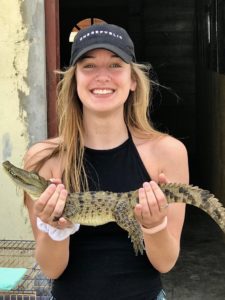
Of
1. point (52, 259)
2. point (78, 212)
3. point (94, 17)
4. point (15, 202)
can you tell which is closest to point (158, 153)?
point (78, 212)

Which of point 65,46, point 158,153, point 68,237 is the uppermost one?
point 65,46

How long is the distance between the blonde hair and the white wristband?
0.58 ft

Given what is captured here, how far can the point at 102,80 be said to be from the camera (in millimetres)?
1956

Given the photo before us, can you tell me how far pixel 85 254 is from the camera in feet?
6.47

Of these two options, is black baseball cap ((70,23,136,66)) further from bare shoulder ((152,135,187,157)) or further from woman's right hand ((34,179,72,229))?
woman's right hand ((34,179,72,229))

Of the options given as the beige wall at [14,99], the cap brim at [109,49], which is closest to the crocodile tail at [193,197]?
the cap brim at [109,49]

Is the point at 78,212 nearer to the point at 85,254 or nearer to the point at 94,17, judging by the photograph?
the point at 85,254

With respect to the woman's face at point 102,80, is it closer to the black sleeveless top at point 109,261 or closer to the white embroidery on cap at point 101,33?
the white embroidery on cap at point 101,33

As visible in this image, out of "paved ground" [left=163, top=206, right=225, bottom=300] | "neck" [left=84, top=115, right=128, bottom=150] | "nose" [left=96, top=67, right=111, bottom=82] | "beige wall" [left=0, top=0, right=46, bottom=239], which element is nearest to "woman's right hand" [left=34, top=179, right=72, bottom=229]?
"neck" [left=84, top=115, right=128, bottom=150]

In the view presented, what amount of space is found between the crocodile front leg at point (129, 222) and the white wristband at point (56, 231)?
0.17 m

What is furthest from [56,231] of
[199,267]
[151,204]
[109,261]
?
[199,267]

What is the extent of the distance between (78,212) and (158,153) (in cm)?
36

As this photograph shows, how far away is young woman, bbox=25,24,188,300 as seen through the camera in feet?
6.32

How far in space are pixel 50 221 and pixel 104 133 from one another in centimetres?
40
